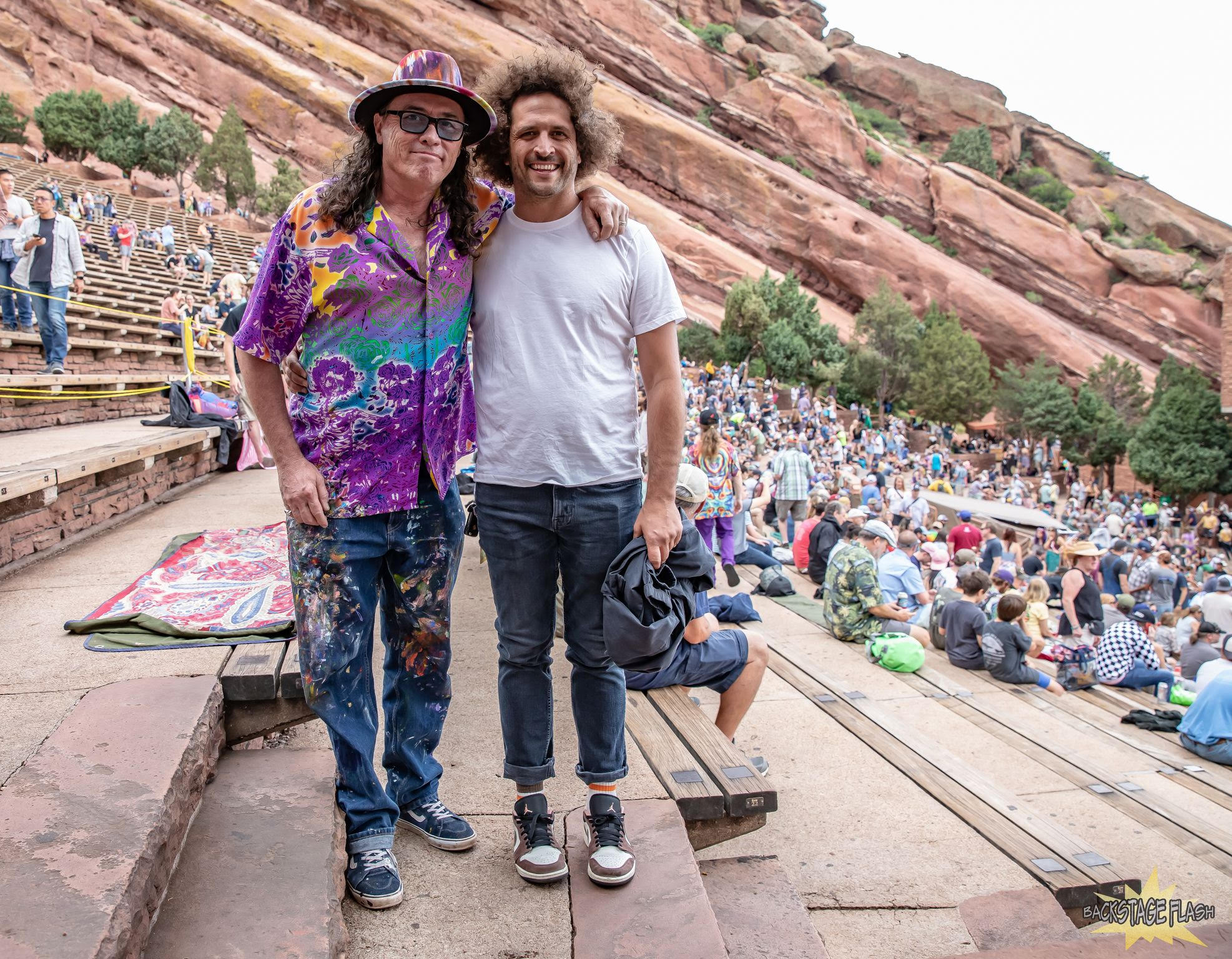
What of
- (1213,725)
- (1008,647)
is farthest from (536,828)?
(1008,647)

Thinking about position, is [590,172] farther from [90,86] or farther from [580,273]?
[90,86]

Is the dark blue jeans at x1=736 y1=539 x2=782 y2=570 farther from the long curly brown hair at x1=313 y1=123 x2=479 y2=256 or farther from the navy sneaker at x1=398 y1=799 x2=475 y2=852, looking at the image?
the long curly brown hair at x1=313 y1=123 x2=479 y2=256

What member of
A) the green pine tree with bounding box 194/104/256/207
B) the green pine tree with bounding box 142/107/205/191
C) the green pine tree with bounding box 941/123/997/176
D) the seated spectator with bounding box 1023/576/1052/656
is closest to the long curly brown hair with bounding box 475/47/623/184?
the seated spectator with bounding box 1023/576/1052/656

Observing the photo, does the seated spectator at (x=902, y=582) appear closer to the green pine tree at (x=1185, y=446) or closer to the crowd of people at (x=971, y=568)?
the crowd of people at (x=971, y=568)

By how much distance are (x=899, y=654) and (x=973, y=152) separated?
192 ft

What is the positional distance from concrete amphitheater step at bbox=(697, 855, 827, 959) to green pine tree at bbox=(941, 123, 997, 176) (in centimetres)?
→ 6099

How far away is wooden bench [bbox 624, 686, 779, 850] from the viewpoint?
8.13 feet

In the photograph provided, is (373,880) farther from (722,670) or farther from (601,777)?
(722,670)

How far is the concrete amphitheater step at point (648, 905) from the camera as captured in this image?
1.86m

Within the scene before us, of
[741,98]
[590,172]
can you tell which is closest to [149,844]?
[590,172]

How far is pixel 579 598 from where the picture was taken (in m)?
2.11

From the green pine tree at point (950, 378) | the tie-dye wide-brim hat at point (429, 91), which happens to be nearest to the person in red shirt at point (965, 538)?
the tie-dye wide-brim hat at point (429, 91)

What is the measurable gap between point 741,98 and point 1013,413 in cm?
2695

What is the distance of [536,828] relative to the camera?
210 cm
